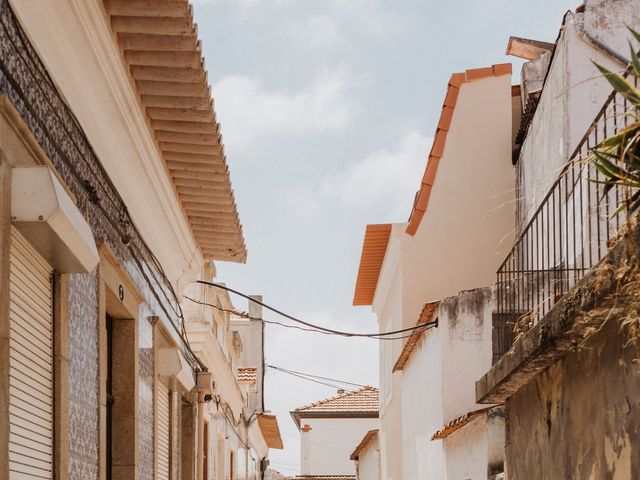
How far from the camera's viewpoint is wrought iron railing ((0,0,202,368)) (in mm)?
5629

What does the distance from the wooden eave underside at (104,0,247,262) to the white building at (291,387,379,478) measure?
3474cm

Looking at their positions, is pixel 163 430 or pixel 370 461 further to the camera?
pixel 370 461

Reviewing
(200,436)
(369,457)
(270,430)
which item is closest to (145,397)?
(200,436)

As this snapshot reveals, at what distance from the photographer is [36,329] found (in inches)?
245

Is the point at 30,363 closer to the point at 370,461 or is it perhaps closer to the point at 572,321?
the point at 572,321

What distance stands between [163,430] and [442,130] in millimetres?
10370

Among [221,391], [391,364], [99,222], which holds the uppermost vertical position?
[391,364]

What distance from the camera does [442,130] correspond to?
794 inches

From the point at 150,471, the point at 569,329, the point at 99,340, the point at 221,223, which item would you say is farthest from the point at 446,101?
the point at 569,329

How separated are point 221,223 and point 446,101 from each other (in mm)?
8928

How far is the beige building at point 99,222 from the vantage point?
570cm

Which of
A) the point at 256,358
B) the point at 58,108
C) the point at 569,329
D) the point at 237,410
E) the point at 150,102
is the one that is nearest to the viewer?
the point at 569,329

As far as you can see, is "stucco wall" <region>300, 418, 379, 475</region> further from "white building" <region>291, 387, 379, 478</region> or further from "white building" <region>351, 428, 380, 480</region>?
"white building" <region>351, 428, 380, 480</region>

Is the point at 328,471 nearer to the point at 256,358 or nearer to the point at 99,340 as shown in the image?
the point at 256,358
